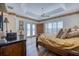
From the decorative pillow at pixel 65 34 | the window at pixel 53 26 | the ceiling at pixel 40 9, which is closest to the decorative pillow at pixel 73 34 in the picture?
the decorative pillow at pixel 65 34

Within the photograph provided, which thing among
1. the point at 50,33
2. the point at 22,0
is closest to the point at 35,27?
the point at 50,33

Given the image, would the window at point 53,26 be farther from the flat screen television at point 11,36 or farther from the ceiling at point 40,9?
the flat screen television at point 11,36

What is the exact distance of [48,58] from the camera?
2133mm

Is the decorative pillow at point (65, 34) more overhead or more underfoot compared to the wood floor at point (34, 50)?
more overhead

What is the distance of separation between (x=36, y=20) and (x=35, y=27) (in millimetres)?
141

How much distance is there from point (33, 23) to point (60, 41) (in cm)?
62

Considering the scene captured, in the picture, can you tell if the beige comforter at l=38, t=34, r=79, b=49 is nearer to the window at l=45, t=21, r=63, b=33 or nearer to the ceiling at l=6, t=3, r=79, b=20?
the window at l=45, t=21, r=63, b=33

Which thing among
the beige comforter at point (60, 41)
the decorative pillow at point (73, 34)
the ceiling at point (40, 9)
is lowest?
the beige comforter at point (60, 41)

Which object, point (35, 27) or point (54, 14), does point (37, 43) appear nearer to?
point (35, 27)

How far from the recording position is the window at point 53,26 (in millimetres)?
2057

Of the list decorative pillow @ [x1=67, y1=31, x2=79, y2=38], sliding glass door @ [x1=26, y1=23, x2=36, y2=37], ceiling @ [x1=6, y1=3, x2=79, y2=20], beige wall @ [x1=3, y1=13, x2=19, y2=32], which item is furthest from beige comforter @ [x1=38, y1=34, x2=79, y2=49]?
beige wall @ [x1=3, y1=13, x2=19, y2=32]

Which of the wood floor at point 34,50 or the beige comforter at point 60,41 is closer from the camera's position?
the beige comforter at point 60,41

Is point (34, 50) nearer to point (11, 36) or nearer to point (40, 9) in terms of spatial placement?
point (11, 36)

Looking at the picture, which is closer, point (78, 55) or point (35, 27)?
point (78, 55)
